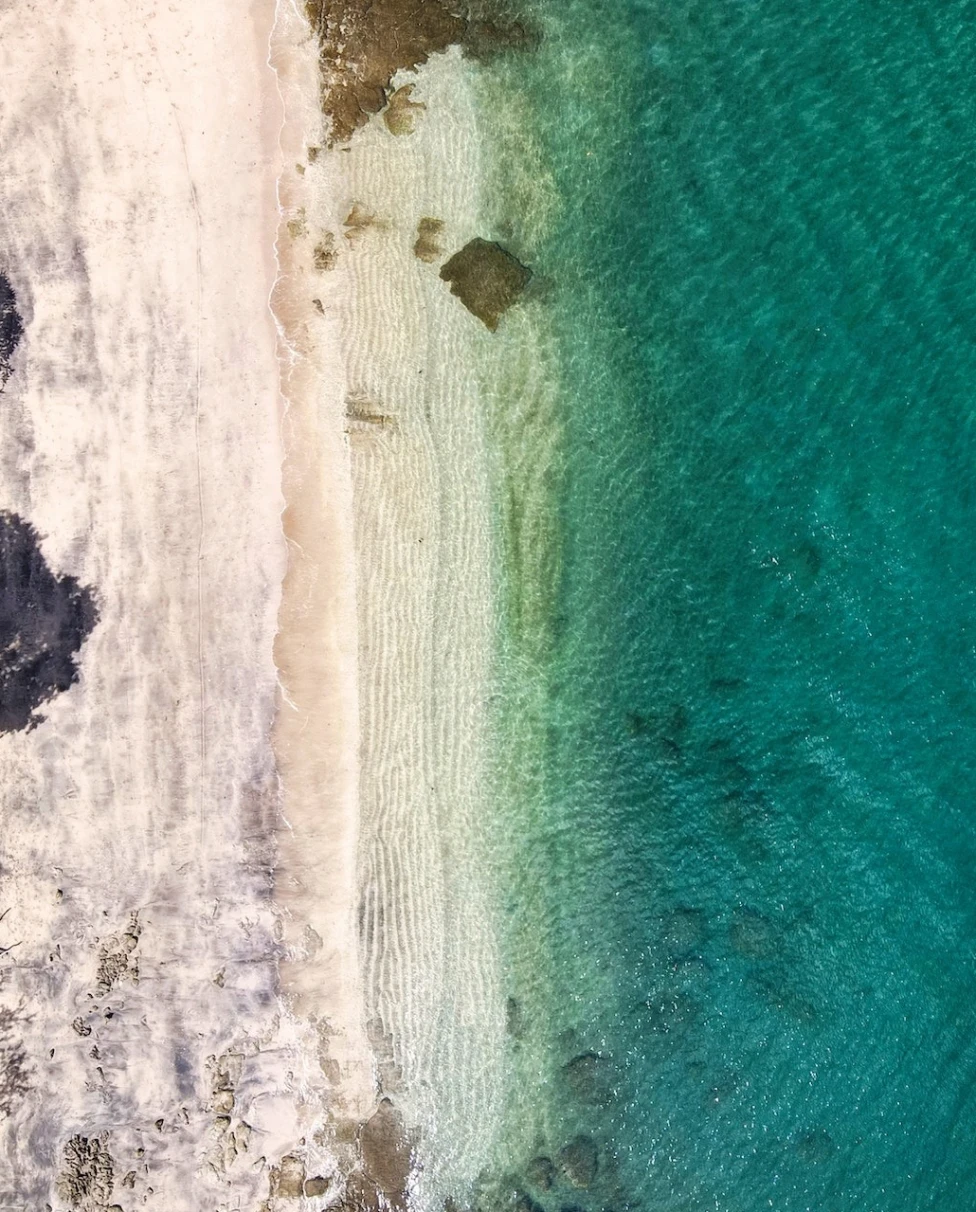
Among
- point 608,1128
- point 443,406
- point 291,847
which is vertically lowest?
point 608,1128

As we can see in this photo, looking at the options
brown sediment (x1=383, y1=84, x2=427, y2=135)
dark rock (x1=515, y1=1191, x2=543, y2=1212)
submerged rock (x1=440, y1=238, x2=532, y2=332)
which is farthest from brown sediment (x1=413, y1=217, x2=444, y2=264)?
dark rock (x1=515, y1=1191, x2=543, y2=1212)

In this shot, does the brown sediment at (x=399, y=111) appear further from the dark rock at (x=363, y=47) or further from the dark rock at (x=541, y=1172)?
the dark rock at (x=541, y=1172)

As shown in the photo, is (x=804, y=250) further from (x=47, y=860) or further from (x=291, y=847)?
(x=47, y=860)

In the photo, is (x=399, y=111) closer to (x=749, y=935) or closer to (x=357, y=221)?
(x=357, y=221)

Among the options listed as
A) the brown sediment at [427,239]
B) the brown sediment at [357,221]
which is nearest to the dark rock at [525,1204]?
the brown sediment at [427,239]

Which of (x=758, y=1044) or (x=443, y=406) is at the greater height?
(x=443, y=406)

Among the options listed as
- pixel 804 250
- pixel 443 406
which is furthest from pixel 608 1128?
pixel 804 250

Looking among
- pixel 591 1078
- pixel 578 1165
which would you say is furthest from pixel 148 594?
pixel 578 1165
